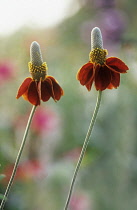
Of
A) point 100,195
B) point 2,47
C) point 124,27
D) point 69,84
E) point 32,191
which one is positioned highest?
point 2,47

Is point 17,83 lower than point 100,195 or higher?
higher

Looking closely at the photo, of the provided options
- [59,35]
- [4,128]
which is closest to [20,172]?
[4,128]

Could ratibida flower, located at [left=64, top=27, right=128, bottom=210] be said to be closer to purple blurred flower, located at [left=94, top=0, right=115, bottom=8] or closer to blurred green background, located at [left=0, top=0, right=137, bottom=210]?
blurred green background, located at [left=0, top=0, right=137, bottom=210]

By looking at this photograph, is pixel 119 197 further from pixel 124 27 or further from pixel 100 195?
pixel 124 27

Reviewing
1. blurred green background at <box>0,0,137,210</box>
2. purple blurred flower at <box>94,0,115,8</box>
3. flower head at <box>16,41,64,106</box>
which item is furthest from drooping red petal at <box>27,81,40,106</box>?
purple blurred flower at <box>94,0,115,8</box>

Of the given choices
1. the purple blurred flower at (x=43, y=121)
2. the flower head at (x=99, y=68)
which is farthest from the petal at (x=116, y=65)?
the purple blurred flower at (x=43, y=121)

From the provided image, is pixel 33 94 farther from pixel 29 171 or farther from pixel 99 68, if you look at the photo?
pixel 29 171

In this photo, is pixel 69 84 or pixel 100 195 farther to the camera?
pixel 69 84
